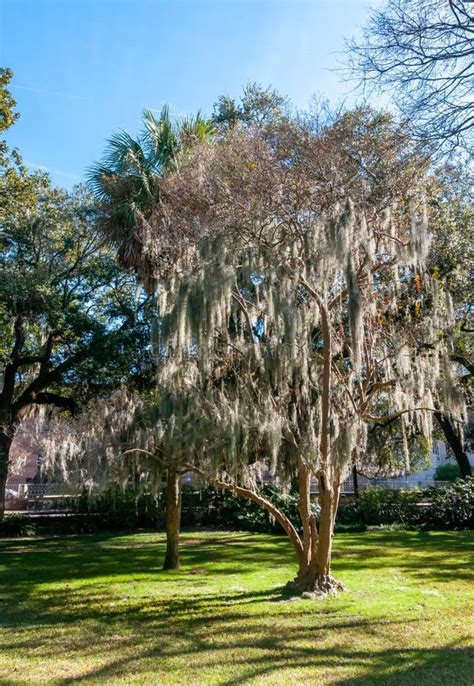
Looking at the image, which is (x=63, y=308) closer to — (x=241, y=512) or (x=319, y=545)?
(x=241, y=512)

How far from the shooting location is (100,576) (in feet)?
31.2

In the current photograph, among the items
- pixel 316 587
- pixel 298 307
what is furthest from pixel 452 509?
pixel 298 307

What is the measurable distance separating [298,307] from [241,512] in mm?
10703

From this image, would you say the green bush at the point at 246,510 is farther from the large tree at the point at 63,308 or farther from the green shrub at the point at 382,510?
the large tree at the point at 63,308

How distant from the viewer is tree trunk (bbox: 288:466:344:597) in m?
7.21

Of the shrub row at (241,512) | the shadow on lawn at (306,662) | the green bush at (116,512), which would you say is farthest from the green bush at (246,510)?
the shadow on lawn at (306,662)

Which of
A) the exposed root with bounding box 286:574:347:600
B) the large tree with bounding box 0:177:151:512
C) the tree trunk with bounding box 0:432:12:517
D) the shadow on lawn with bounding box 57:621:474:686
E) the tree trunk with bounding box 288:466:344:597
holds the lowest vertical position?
the shadow on lawn with bounding box 57:621:474:686

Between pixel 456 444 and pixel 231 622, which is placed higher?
pixel 456 444

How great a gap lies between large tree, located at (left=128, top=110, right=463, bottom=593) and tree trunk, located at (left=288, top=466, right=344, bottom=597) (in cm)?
2

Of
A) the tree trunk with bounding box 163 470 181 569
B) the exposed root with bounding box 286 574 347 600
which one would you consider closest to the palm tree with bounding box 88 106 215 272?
the tree trunk with bounding box 163 470 181 569

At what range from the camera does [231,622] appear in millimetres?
6285

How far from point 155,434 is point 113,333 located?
5.38 m

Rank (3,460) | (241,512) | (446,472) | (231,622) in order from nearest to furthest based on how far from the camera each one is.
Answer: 1. (231,622)
2. (3,460)
3. (241,512)
4. (446,472)

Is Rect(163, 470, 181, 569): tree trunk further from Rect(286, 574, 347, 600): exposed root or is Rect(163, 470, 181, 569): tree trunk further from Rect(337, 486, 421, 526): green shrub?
Rect(337, 486, 421, 526): green shrub
